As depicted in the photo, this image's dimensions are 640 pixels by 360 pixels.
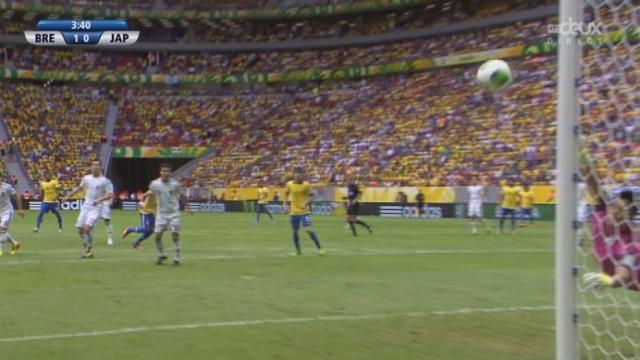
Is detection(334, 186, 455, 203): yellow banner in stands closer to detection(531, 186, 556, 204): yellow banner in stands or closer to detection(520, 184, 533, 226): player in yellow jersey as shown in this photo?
detection(531, 186, 556, 204): yellow banner in stands

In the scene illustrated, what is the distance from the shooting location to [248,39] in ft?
222

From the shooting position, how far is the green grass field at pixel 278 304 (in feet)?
26.2

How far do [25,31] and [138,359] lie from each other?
62.0 m

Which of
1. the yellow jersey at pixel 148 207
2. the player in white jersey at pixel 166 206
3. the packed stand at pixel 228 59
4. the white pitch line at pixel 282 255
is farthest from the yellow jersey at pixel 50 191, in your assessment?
the packed stand at pixel 228 59

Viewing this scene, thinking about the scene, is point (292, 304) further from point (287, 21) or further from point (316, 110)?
point (287, 21)

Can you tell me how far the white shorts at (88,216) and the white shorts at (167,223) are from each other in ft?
6.67

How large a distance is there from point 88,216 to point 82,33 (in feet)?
153

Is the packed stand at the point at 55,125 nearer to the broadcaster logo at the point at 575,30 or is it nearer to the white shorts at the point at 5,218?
the white shorts at the point at 5,218

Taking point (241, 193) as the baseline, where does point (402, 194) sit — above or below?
below

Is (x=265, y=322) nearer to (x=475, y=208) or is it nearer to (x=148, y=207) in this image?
(x=148, y=207)

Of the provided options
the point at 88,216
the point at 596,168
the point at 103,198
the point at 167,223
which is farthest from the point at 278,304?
the point at 103,198

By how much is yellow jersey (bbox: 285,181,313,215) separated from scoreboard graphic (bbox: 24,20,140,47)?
46752 mm

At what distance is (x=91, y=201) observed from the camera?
18125 mm

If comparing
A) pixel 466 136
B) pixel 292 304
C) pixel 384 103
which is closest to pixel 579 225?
pixel 292 304
